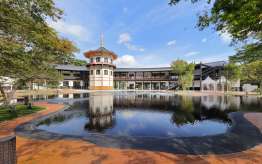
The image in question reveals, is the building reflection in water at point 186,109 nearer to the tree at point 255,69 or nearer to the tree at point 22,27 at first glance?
the tree at point 255,69

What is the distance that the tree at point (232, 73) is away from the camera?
32784 millimetres

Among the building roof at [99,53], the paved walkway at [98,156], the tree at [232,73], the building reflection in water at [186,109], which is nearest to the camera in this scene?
the paved walkway at [98,156]

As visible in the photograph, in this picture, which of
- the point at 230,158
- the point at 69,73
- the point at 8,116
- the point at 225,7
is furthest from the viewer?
the point at 69,73

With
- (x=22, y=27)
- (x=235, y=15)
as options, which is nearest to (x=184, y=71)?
(x=235, y=15)

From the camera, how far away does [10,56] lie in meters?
5.05

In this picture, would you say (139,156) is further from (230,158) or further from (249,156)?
(249,156)

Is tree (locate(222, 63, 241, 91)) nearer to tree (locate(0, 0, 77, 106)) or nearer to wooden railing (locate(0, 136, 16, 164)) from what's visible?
tree (locate(0, 0, 77, 106))

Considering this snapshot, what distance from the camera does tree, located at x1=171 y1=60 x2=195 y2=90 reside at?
3712 centimetres

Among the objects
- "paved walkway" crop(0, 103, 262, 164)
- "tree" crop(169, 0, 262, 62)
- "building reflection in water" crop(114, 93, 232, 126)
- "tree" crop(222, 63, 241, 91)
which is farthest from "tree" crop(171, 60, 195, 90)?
"tree" crop(169, 0, 262, 62)

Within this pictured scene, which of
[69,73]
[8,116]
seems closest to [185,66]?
[69,73]

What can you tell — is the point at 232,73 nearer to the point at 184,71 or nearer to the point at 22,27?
the point at 184,71

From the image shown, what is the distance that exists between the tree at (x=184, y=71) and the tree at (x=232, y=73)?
7373mm

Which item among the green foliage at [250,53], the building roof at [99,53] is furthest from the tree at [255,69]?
the building roof at [99,53]

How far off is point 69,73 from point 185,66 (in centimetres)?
3454
